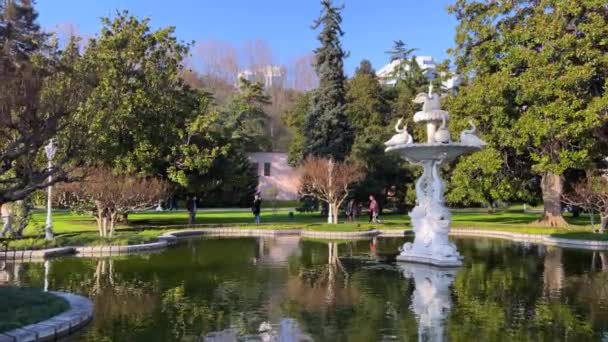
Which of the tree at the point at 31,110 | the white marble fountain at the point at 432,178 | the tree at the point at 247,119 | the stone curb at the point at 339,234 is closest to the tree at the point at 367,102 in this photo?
the tree at the point at 247,119

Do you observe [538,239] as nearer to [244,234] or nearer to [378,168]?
[244,234]

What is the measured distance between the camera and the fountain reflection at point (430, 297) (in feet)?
26.7

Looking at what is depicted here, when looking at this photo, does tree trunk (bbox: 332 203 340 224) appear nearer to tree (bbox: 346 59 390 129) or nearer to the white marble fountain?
the white marble fountain

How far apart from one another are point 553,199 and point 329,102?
17502 millimetres

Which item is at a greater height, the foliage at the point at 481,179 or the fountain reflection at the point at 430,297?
the foliage at the point at 481,179

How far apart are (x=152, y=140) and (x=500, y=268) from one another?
1908cm

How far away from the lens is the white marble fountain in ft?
49.0

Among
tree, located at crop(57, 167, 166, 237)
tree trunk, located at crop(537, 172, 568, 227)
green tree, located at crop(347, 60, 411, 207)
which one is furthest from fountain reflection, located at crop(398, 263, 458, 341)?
green tree, located at crop(347, 60, 411, 207)

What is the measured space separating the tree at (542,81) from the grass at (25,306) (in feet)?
69.2

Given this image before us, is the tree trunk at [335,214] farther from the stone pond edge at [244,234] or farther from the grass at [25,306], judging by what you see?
the grass at [25,306]

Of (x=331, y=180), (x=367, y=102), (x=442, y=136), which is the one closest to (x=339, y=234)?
(x=331, y=180)

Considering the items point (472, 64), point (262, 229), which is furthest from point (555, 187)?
point (262, 229)

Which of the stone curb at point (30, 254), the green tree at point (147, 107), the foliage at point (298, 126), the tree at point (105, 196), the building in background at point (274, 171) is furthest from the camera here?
the building in background at point (274, 171)

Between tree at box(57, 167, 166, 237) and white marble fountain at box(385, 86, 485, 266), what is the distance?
10.3 metres
